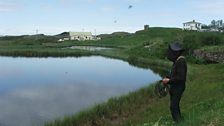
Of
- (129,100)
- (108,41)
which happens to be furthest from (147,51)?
(108,41)

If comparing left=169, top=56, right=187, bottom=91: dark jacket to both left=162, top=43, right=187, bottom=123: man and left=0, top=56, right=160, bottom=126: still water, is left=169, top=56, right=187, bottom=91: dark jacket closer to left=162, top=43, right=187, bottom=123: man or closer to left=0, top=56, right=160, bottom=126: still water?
left=162, top=43, right=187, bottom=123: man

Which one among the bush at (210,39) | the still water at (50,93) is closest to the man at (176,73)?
the still water at (50,93)

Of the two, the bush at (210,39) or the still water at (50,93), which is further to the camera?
the bush at (210,39)

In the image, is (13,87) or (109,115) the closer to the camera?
(109,115)

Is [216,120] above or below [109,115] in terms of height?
above

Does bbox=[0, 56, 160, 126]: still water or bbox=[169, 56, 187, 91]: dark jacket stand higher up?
bbox=[169, 56, 187, 91]: dark jacket

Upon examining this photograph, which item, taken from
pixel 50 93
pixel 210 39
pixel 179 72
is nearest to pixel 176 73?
pixel 179 72

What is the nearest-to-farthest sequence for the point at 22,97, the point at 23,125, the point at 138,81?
the point at 23,125 → the point at 22,97 → the point at 138,81

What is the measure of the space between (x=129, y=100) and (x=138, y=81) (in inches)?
762

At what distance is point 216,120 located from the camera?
→ 11.6m

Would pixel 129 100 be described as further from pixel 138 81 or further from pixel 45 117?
pixel 138 81

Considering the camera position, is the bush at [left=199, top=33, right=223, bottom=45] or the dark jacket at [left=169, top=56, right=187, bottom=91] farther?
the bush at [left=199, top=33, right=223, bottom=45]

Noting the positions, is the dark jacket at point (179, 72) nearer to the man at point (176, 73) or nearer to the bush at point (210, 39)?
the man at point (176, 73)

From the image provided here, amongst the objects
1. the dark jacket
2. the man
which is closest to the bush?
the man
